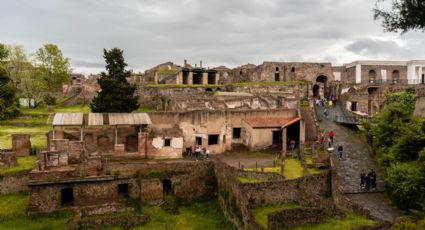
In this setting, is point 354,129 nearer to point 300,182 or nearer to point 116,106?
point 300,182

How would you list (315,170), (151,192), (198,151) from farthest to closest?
(198,151) < (315,170) < (151,192)

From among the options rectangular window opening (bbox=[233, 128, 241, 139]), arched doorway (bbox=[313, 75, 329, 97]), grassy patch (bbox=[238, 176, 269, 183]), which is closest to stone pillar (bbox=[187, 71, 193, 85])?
arched doorway (bbox=[313, 75, 329, 97])

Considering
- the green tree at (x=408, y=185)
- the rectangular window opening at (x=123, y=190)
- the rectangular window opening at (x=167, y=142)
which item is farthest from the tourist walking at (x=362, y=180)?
the rectangular window opening at (x=123, y=190)

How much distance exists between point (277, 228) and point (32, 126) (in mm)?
26027

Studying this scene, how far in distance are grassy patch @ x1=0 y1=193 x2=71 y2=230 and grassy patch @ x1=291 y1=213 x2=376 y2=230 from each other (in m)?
11.1

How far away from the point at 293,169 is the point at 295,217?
5.41m

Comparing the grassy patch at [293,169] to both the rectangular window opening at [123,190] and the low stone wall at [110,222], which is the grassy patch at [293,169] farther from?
the rectangular window opening at [123,190]

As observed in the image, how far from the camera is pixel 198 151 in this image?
23875 mm

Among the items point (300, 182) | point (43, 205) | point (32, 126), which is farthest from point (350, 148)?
point (32, 126)

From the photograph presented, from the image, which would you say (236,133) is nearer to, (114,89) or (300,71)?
(114,89)

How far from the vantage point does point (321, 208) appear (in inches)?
637

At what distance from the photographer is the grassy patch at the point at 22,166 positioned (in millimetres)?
19739

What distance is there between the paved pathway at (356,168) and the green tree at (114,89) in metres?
15.2

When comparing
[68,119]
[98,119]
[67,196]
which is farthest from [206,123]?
[67,196]
